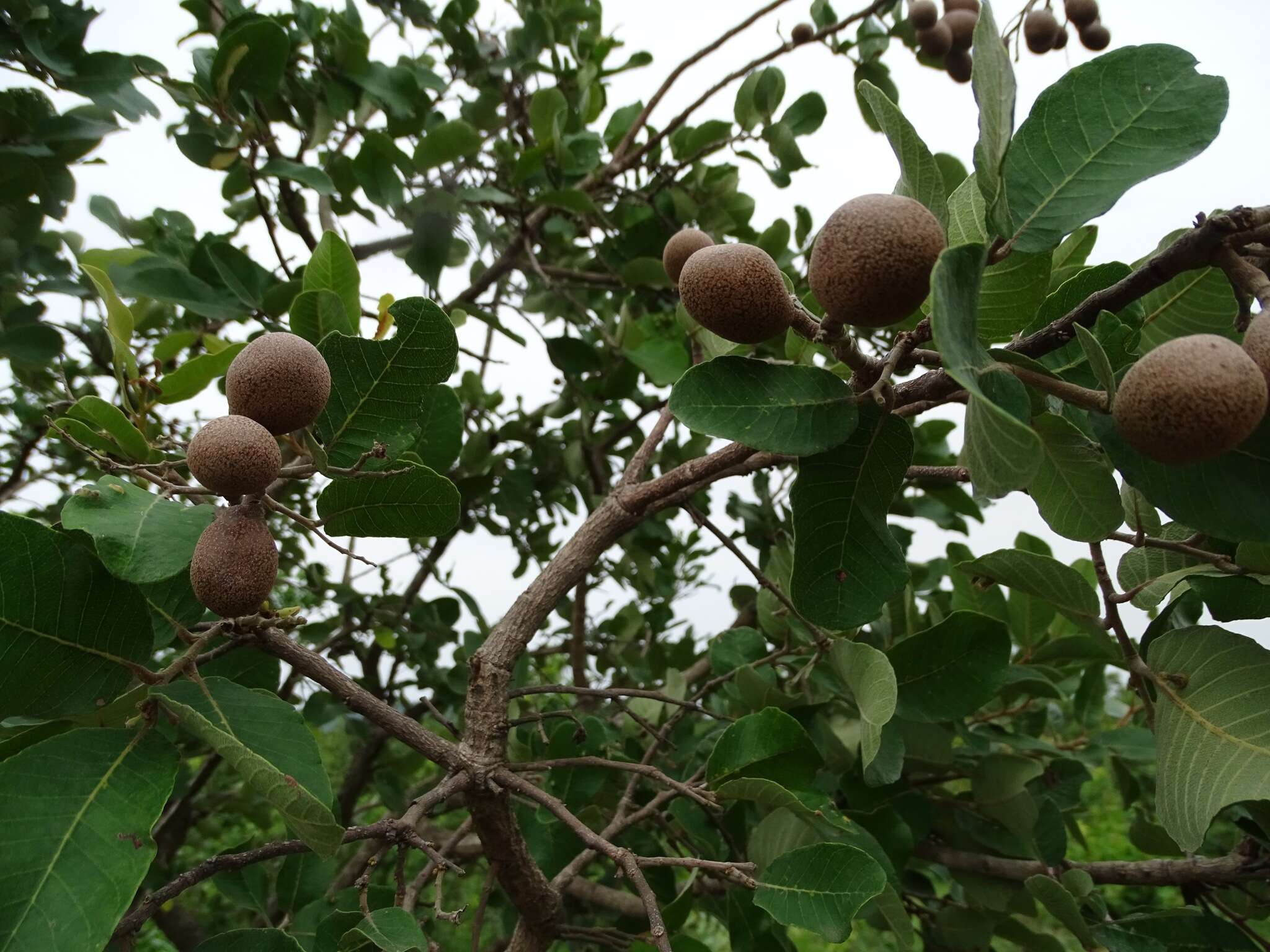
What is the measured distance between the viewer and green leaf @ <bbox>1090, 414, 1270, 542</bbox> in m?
0.65

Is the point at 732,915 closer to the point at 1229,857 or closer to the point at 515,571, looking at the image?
the point at 1229,857

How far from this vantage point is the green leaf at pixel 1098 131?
0.70 metres

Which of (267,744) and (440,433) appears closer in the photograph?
(267,744)

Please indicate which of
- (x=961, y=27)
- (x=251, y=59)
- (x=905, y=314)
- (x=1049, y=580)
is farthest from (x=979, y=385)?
(x=961, y=27)

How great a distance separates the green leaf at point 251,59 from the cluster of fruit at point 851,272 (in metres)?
1.07

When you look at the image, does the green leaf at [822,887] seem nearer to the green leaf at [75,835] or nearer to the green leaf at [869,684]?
the green leaf at [869,684]

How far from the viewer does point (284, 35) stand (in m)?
1.43

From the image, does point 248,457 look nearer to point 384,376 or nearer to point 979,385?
point 384,376

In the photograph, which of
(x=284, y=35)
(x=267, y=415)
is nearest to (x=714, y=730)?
(x=267, y=415)

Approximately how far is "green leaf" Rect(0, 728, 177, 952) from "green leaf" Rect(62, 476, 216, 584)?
0.17m

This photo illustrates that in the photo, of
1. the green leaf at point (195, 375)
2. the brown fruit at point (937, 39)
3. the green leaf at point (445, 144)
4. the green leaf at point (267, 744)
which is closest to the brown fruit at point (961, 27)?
the brown fruit at point (937, 39)

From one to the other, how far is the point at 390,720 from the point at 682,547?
1.76m

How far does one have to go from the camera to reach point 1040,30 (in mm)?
1729

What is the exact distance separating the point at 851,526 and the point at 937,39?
1.46 m
